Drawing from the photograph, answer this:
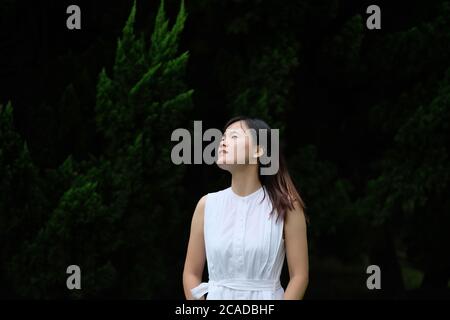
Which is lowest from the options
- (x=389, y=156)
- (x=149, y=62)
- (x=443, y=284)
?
(x=443, y=284)

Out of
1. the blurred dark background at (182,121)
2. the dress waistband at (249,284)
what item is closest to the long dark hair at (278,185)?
the dress waistband at (249,284)

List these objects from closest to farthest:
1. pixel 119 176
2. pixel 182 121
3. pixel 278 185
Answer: pixel 278 185
pixel 119 176
pixel 182 121

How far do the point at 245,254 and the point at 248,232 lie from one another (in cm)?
10

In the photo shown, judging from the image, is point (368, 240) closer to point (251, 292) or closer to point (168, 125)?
point (168, 125)

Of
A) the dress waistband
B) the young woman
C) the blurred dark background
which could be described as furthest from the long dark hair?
the blurred dark background

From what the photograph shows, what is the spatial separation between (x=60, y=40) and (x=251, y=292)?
5.05 metres

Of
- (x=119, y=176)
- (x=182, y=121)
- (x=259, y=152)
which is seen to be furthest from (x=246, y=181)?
(x=182, y=121)

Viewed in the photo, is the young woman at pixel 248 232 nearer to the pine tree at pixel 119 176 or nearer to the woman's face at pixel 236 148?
the woman's face at pixel 236 148

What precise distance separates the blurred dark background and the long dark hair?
286cm

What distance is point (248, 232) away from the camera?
327 cm

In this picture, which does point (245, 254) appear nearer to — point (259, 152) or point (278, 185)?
point (278, 185)

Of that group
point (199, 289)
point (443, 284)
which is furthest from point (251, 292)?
point (443, 284)

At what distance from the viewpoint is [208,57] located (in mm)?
8016

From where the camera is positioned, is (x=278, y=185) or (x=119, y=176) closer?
(x=278, y=185)
